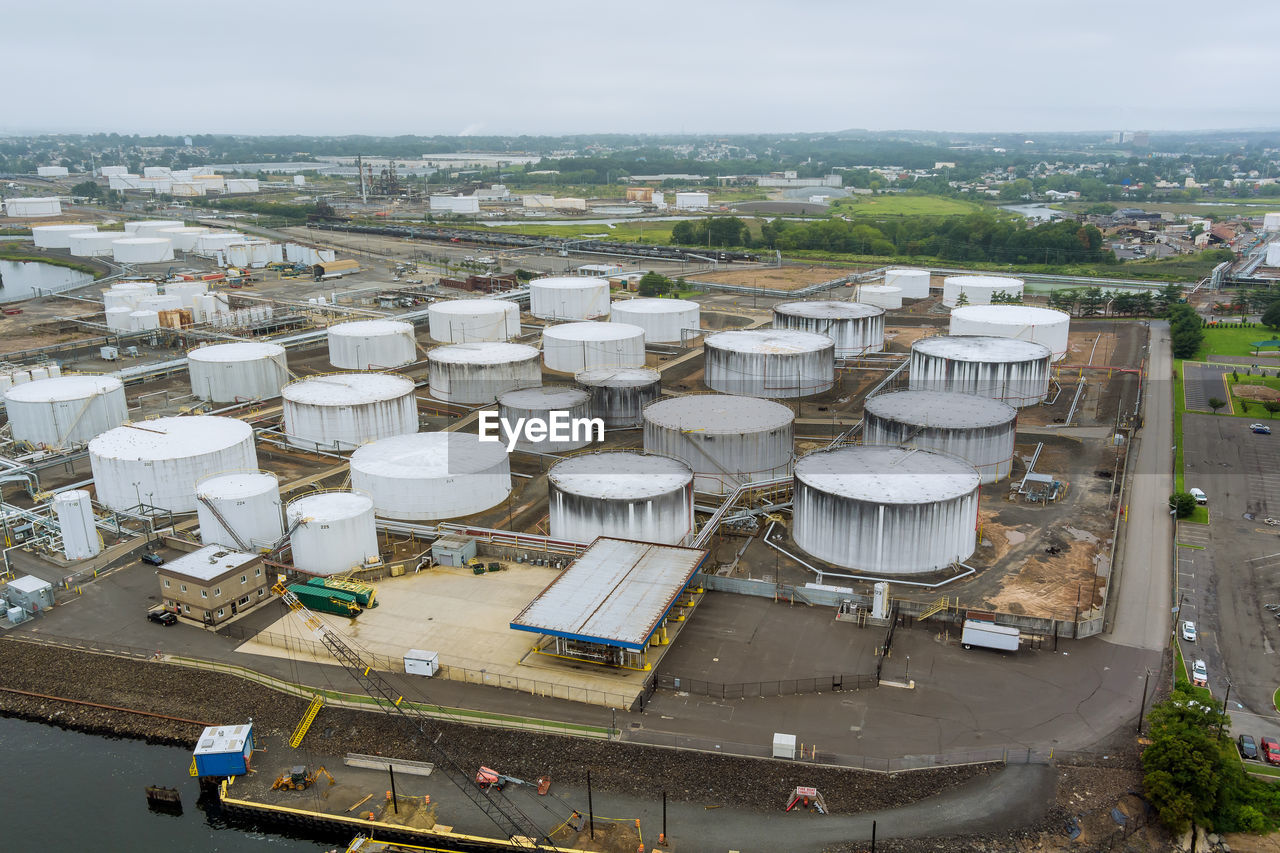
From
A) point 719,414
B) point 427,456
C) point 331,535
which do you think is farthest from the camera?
point 719,414

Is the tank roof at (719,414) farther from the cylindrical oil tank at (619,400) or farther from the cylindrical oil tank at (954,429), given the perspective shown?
the cylindrical oil tank at (954,429)

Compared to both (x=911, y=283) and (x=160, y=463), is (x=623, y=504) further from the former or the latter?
(x=911, y=283)

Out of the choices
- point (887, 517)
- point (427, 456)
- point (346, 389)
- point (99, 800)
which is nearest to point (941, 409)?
point (887, 517)

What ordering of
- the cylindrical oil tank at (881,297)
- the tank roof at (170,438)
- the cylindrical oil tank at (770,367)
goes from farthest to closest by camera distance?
1. the cylindrical oil tank at (881,297)
2. the cylindrical oil tank at (770,367)
3. the tank roof at (170,438)

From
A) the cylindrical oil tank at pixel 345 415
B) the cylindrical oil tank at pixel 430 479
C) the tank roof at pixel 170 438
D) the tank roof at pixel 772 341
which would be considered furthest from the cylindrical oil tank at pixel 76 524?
the tank roof at pixel 772 341

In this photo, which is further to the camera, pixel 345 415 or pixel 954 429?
pixel 345 415

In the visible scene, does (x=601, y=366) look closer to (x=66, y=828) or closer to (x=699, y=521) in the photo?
(x=699, y=521)
